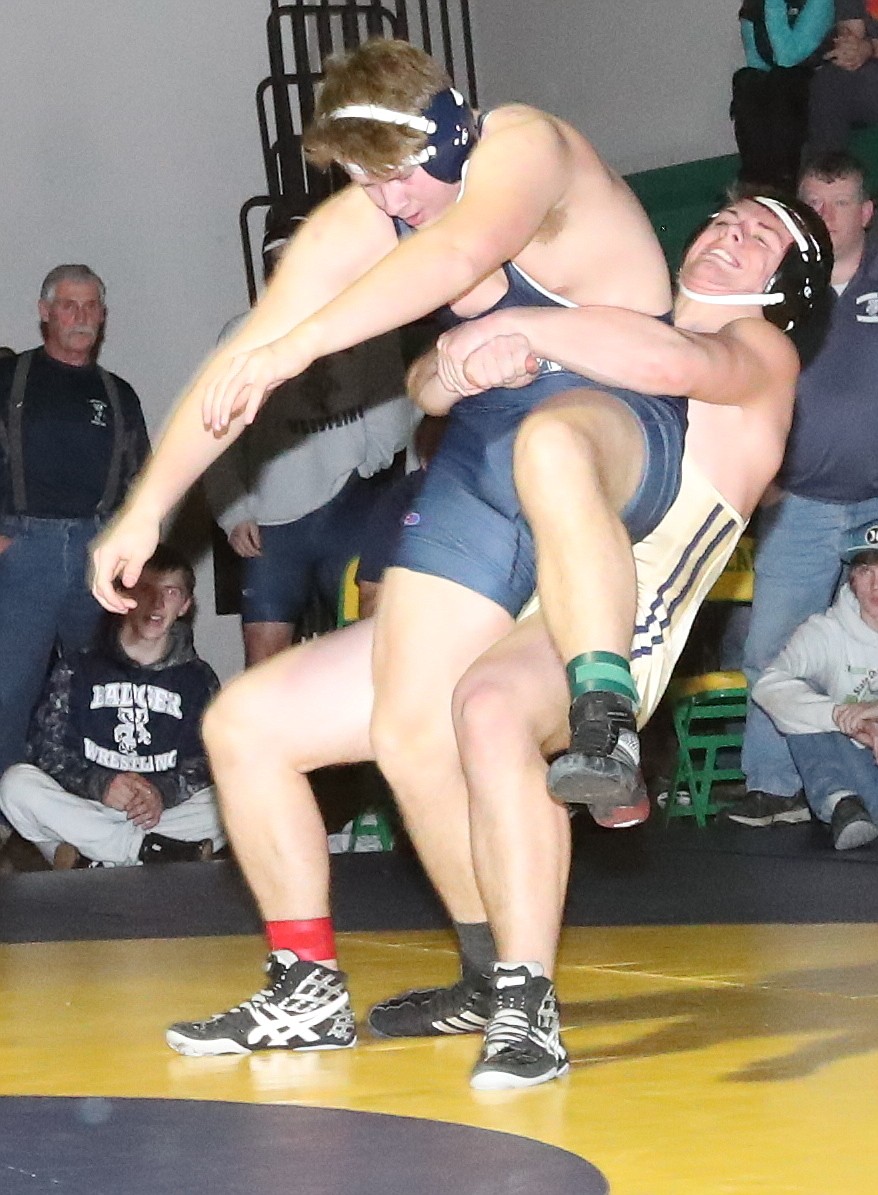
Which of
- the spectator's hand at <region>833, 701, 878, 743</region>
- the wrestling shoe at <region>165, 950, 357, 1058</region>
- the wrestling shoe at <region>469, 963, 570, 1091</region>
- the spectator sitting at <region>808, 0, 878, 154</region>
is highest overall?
the spectator sitting at <region>808, 0, 878, 154</region>

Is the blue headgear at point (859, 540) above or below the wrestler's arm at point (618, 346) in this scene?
below

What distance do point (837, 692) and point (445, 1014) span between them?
2.91 meters

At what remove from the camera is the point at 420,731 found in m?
2.99

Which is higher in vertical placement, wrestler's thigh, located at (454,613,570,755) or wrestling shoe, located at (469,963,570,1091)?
wrestler's thigh, located at (454,613,570,755)

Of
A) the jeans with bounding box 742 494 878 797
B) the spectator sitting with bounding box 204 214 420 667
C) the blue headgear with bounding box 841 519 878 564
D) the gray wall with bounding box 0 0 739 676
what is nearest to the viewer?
the blue headgear with bounding box 841 519 878 564

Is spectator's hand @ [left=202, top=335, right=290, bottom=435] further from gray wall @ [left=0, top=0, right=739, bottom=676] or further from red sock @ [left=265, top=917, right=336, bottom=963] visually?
gray wall @ [left=0, top=0, right=739, bottom=676]

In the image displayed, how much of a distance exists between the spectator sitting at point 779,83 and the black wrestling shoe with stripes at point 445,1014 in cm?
447

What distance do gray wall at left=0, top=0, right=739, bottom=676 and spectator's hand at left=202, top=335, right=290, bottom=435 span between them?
546 cm

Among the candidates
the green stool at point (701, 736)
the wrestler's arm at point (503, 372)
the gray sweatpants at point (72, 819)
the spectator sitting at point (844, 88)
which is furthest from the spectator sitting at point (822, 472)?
the wrestler's arm at point (503, 372)

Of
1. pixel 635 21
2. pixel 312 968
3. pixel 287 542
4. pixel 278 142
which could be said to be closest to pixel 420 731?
pixel 312 968

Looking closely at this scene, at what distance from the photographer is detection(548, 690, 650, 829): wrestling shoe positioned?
251 cm

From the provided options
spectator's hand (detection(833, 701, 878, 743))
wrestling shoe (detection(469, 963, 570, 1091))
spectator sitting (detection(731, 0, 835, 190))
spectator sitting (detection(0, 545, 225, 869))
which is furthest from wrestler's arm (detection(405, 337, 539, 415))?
spectator sitting (detection(731, 0, 835, 190))

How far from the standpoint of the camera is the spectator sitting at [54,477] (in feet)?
21.1

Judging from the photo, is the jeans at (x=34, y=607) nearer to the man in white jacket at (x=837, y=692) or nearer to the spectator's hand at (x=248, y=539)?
the spectator's hand at (x=248, y=539)
